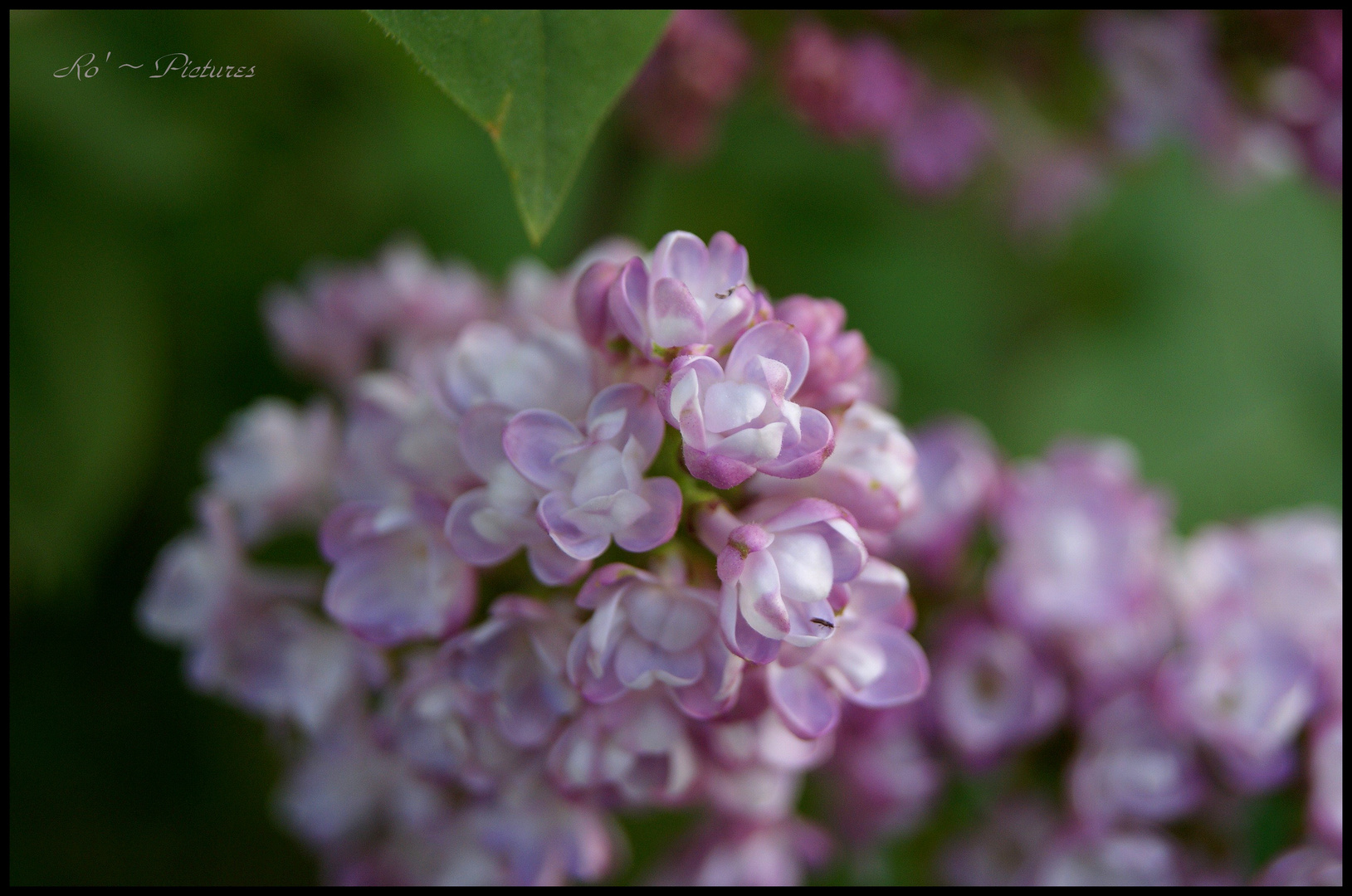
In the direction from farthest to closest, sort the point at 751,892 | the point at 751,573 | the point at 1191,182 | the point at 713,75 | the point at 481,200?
the point at 1191,182
the point at 481,200
the point at 713,75
the point at 751,892
the point at 751,573

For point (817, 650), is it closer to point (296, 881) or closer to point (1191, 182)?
point (296, 881)

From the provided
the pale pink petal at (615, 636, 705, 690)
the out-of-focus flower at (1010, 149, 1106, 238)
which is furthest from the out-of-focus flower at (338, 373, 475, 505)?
the out-of-focus flower at (1010, 149, 1106, 238)

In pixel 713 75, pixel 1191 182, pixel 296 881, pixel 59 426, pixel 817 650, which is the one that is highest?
pixel 1191 182

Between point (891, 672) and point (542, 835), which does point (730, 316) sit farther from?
point (542, 835)

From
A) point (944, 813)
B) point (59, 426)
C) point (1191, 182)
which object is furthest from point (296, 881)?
point (1191, 182)

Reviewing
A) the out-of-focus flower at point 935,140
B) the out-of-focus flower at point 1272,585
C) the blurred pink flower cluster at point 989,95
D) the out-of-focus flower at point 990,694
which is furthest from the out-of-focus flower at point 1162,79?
the out-of-focus flower at point 990,694

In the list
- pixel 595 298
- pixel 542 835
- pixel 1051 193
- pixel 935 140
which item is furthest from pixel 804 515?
pixel 1051 193

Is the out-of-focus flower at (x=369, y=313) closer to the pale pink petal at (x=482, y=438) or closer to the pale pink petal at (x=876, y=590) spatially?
the pale pink petal at (x=482, y=438)
